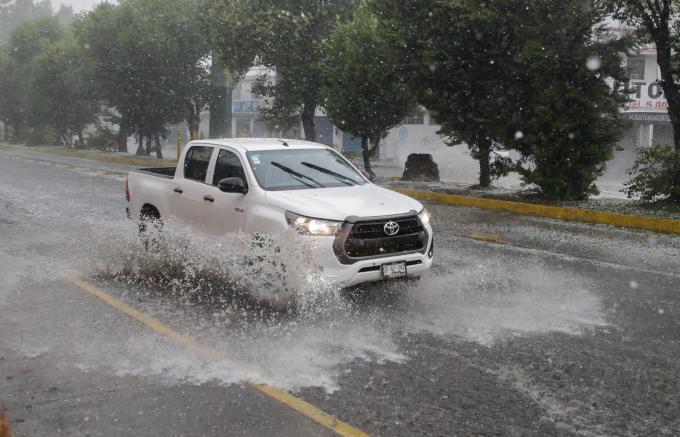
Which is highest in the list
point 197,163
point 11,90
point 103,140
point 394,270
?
point 11,90

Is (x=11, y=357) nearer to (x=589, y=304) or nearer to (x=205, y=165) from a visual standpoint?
(x=205, y=165)

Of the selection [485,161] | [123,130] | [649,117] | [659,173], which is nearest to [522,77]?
[485,161]

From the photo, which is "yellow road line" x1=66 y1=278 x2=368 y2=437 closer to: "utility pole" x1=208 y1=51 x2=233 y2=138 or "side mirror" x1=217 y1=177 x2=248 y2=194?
"side mirror" x1=217 y1=177 x2=248 y2=194

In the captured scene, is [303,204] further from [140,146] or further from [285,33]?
[140,146]

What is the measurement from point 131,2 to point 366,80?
19196 millimetres

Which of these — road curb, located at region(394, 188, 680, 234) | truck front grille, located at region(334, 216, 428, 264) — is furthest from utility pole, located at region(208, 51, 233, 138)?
truck front grille, located at region(334, 216, 428, 264)

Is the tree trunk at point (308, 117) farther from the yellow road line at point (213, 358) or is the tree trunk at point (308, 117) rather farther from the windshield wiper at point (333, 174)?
the yellow road line at point (213, 358)

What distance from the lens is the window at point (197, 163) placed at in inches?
321

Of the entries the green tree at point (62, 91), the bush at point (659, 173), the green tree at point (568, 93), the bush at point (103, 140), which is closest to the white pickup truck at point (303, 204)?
the green tree at point (568, 93)

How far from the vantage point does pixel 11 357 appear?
5.18 m

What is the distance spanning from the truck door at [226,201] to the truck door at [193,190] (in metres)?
0.12

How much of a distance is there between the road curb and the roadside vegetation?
1013 millimetres

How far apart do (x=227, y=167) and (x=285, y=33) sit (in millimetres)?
18047

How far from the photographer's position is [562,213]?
14.1 metres
